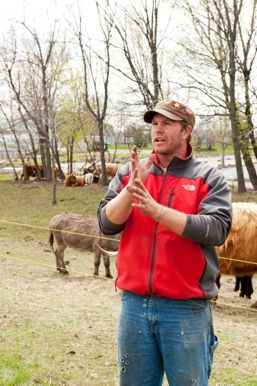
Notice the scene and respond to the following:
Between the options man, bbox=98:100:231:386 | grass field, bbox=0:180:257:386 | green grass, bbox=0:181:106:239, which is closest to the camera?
man, bbox=98:100:231:386

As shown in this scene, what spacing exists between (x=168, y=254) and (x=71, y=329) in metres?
3.17

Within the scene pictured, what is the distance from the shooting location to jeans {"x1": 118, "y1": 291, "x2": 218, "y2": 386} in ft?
8.47

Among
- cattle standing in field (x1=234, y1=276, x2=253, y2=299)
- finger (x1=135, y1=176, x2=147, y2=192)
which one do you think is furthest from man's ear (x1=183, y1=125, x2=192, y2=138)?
cattle standing in field (x1=234, y1=276, x2=253, y2=299)

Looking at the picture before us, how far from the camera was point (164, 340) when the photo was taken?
2598mm

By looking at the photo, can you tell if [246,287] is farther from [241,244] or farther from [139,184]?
[139,184]

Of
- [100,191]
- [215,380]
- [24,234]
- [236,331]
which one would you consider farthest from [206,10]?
[215,380]

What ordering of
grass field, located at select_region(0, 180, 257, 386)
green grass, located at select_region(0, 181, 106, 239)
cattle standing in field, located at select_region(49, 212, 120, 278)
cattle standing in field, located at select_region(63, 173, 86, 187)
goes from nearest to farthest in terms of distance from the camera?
grass field, located at select_region(0, 180, 257, 386) → cattle standing in field, located at select_region(49, 212, 120, 278) → green grass, located at select_region(0, 181, 106, 239) → cattle standing in field, located at select_region(63, 173, 86, 187)

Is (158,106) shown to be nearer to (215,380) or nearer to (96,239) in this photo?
(215,380)

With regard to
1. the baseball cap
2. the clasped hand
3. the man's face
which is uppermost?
the baseball cap

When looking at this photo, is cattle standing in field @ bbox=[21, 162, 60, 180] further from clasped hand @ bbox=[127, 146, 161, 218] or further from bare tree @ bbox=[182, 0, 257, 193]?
clasped hand @ bbox=[127, 146, 161, 218]

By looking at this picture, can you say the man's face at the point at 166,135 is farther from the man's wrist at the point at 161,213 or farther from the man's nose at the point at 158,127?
the man's wrist at the point at 161,213

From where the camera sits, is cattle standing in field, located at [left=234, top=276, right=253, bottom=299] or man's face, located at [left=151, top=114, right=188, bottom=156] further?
cattle standing in field, located at [left=234, top=276, right=253, bottom=299]

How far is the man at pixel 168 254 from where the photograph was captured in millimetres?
2564

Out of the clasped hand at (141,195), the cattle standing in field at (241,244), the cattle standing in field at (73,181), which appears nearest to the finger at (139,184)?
the clasped hand at (141,195)
